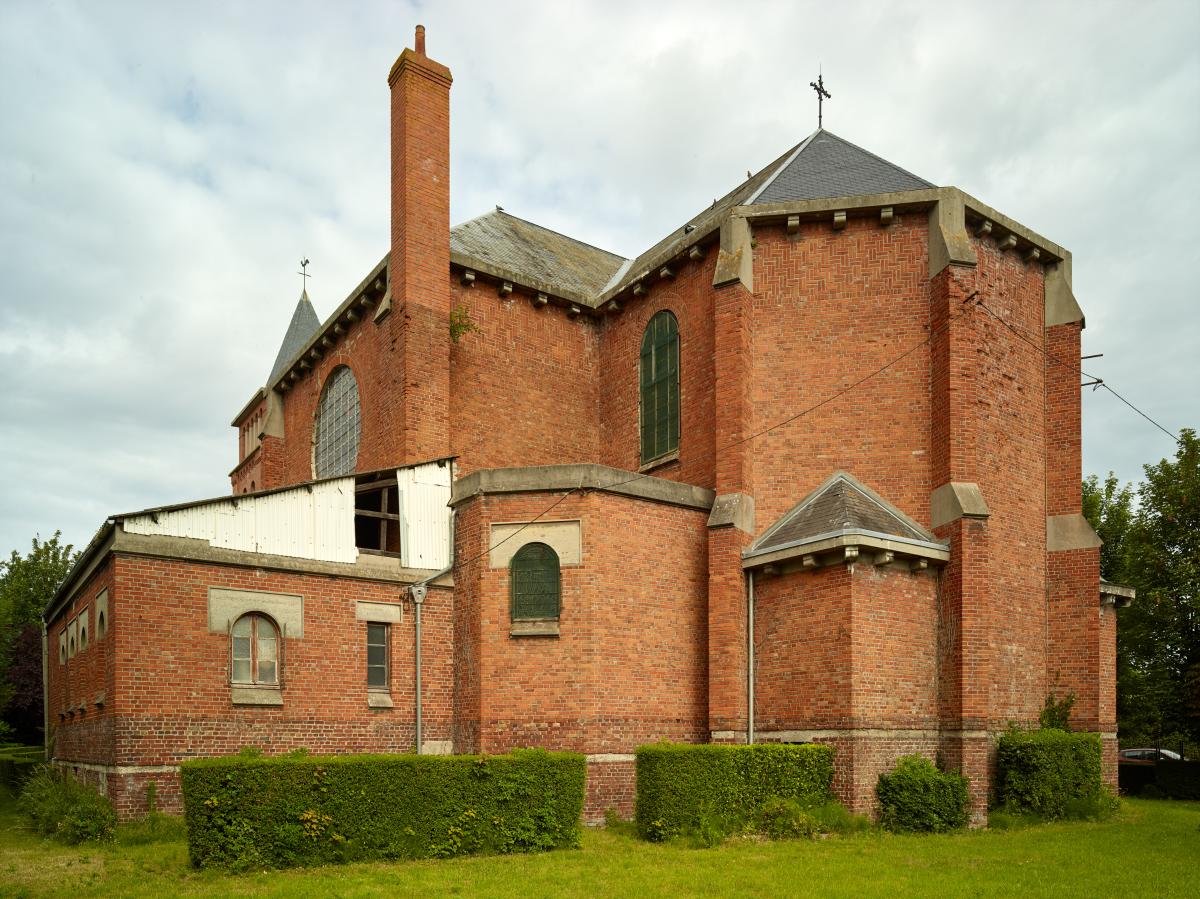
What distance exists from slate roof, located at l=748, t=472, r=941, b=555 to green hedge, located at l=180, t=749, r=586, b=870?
236 inches

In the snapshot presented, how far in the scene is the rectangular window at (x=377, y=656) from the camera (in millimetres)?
17938

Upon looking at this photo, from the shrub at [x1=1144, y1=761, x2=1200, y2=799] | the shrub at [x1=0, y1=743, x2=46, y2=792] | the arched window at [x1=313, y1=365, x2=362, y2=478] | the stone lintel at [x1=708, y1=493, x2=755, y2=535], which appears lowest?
the shrub at [x1=1144, y1=761, x2=1200, y2=799]

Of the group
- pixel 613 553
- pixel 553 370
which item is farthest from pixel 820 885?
pixel 553 370

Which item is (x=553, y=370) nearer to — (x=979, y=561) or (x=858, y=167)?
(x=858, y=167)

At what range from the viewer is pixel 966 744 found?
16578 millimetres

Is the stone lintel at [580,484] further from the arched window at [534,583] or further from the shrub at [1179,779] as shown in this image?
the shrub at [1179,779]

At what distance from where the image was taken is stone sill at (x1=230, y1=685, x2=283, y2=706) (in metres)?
16.3

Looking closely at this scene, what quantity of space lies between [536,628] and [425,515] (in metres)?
3.31

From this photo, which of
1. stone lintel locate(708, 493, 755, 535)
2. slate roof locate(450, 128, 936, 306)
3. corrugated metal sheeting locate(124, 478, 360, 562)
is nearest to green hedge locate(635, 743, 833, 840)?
stone lintel locate(708, 493, 755, 535)

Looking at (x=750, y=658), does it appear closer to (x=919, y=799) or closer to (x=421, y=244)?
(x=919, y=799)

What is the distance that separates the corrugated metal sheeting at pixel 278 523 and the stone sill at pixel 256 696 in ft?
7.56

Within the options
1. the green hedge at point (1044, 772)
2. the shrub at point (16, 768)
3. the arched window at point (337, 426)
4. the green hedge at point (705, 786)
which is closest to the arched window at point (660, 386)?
the arched window at point (337, 426)

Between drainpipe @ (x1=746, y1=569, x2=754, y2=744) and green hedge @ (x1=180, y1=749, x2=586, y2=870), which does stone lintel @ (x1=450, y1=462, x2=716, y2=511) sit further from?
green hedge @ (x1=180, y1=749, x2=586, y2=870)

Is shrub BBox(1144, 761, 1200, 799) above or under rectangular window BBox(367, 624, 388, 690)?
under
